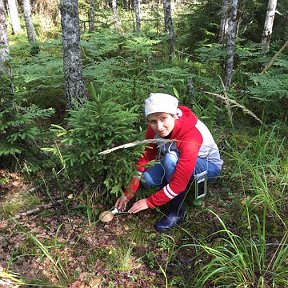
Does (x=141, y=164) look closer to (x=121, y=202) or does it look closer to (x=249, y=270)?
(x=121, y=202)

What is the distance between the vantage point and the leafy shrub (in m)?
2.86

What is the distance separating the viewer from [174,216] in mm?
3082

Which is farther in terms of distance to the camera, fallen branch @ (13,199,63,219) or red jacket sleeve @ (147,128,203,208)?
fallen branch @ (13,199,63,219)

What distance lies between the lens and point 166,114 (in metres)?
2.76

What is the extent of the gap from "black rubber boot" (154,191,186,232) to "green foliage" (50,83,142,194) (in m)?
0.54

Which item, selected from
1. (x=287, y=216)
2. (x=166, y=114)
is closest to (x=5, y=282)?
(x=166, y=114)

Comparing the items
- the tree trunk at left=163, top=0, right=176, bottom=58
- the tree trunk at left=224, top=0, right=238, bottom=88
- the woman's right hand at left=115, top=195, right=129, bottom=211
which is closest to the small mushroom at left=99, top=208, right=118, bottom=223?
the woman's right hand at left=115, top=195, right=129, bottom=211

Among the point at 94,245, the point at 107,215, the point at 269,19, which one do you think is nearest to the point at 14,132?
the point at 107,215

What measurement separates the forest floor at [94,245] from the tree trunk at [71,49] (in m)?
1.81

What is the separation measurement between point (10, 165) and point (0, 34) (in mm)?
2749

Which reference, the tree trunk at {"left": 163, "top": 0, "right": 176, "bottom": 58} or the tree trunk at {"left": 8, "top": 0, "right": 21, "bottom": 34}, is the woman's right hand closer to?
the tree trunk at {"left": 163, "top": 0, "right": 176, "bottom": 58}

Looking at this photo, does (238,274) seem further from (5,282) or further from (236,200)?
(5,282)

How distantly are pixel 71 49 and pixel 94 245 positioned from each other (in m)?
3.17

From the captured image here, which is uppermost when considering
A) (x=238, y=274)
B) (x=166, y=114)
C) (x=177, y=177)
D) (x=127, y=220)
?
(x=166, y=114)
